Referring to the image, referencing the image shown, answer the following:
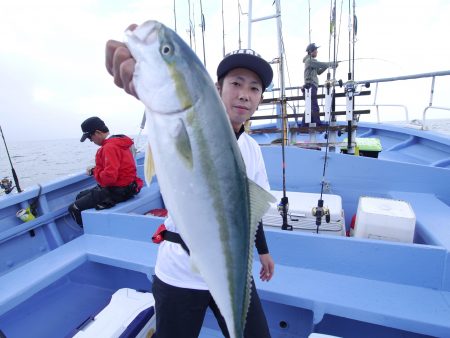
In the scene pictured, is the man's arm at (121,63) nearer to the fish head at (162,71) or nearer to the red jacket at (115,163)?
the fish head at (162,71)

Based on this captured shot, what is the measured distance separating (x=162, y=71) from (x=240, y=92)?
79cm

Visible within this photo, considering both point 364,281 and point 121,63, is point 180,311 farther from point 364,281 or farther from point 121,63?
point 364,281

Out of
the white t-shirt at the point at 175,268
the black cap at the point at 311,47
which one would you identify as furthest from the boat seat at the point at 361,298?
the black cap at the point at 311,47

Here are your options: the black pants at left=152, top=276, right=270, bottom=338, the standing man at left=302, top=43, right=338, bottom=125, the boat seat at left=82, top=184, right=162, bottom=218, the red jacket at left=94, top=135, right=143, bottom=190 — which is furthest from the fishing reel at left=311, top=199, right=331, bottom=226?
the standing man at left=302, top=43, right=338, bottom=125

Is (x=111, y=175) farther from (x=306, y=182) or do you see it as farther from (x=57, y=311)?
(x=306, y=182)

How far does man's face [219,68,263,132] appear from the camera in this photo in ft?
5.39

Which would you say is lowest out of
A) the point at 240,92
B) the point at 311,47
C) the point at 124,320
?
the point at 124,320

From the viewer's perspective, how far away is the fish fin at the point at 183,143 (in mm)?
963

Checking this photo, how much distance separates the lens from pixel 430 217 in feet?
8.86

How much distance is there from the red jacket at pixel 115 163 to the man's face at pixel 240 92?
2.75 meters

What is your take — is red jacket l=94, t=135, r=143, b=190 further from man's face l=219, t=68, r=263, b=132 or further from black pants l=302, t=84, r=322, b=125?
black pants l=302, t=84, r=322, b=125

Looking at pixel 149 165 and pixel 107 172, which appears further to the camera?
pixel 107 172

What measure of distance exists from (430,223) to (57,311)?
13.4 feet

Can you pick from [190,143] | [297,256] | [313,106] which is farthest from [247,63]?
[313,106]
